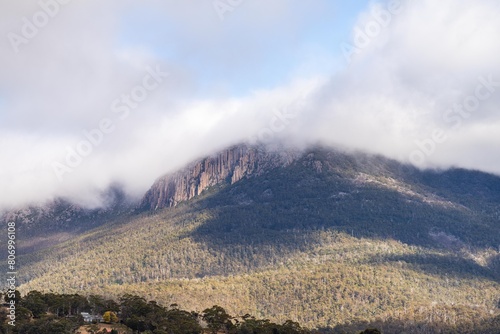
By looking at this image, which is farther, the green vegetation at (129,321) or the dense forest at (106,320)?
the dense forest at (106,320)

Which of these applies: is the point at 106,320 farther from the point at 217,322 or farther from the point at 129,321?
the point at 217,322

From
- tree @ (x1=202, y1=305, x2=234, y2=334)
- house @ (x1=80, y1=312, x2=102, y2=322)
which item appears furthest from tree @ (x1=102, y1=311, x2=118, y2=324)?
tree @ (x1=202, y1=305, x2=234, y2=334)

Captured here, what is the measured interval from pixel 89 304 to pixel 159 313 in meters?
18.8

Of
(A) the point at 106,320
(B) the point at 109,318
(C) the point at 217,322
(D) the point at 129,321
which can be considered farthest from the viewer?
(C) the point at 217,322

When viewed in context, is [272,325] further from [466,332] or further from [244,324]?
[466,332]

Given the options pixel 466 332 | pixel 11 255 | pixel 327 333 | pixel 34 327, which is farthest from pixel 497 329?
pixel 11 255

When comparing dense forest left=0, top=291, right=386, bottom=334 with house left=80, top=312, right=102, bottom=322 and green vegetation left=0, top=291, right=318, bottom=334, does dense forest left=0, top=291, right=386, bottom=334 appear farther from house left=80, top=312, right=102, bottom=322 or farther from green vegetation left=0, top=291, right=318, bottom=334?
house left=80, top=312, right=102, bottom=322

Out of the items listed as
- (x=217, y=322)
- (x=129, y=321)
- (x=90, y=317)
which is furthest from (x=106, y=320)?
(x=217, y=322)

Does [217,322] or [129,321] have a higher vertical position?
[217,322]

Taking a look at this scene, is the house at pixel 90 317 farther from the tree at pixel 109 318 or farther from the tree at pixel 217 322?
the tree at pixel 217 322

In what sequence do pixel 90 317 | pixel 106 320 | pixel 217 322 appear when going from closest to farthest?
pixel 106 320, pixel 217 322, pixel 90 317

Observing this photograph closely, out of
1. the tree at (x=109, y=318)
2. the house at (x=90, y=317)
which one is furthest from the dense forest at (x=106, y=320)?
the house at (x=90, y=317)

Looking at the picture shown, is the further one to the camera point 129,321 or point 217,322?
point 217,322

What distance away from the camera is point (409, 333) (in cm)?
19938
